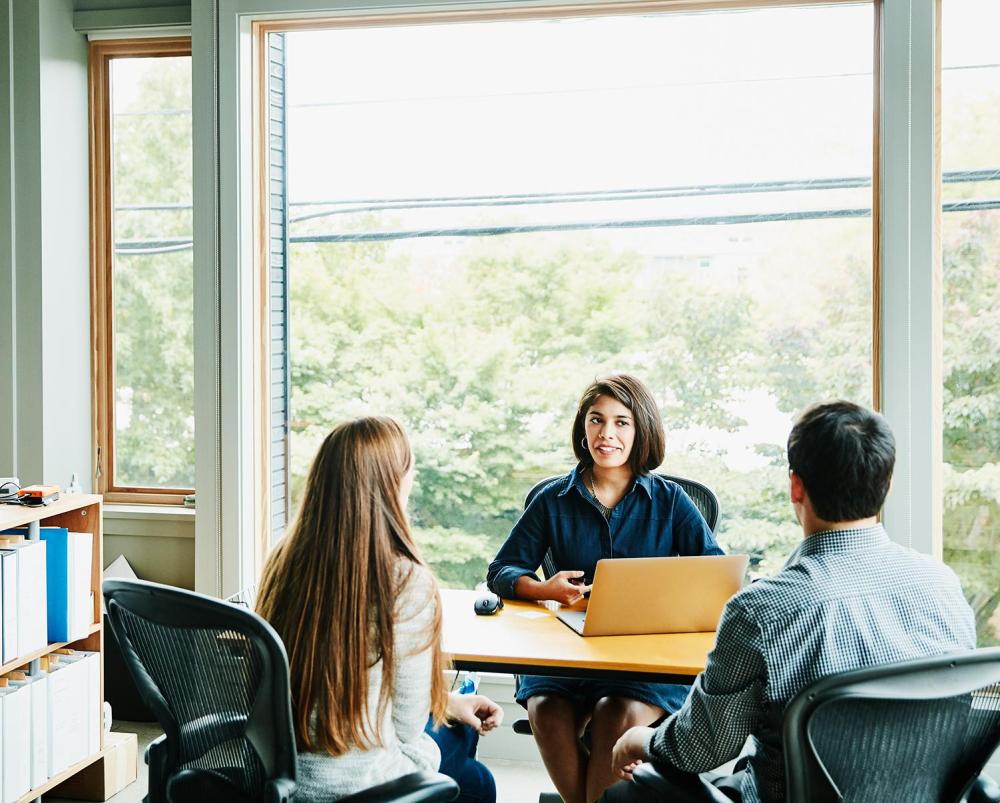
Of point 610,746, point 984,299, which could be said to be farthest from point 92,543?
point 984,299

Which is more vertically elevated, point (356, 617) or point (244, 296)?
point (244, 296)

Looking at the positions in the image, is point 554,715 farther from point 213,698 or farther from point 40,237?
point 40,237

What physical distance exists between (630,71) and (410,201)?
Result: 858mm

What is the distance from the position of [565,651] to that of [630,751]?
10.7 inches

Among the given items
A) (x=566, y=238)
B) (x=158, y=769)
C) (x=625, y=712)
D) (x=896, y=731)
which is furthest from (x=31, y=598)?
(x=896, y=731)

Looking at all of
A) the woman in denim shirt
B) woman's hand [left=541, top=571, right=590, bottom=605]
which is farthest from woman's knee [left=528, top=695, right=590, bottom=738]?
woman's hand [left=541, top=571, right=590, bottom=605]

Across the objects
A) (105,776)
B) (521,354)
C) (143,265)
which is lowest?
(105,776)

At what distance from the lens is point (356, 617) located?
161cm

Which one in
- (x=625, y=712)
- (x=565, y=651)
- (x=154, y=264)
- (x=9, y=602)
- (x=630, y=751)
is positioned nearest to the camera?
(x=630, y=751)

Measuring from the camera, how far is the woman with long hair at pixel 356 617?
5.28 feet

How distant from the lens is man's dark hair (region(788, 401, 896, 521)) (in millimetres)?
1535

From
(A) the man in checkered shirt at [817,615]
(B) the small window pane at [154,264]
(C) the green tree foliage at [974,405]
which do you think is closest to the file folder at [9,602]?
(B) the small window pane at [154,264]

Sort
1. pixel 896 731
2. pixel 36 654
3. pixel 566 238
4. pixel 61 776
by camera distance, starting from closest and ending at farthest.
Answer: pixel 896 731, pixel 36 654, pixel 61 776, pixel 566 238

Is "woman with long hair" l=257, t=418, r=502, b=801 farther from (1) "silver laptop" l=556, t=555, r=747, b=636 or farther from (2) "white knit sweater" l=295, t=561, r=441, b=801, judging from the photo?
(1) "silver laptop" l=556, t=555, r=747, b=636
